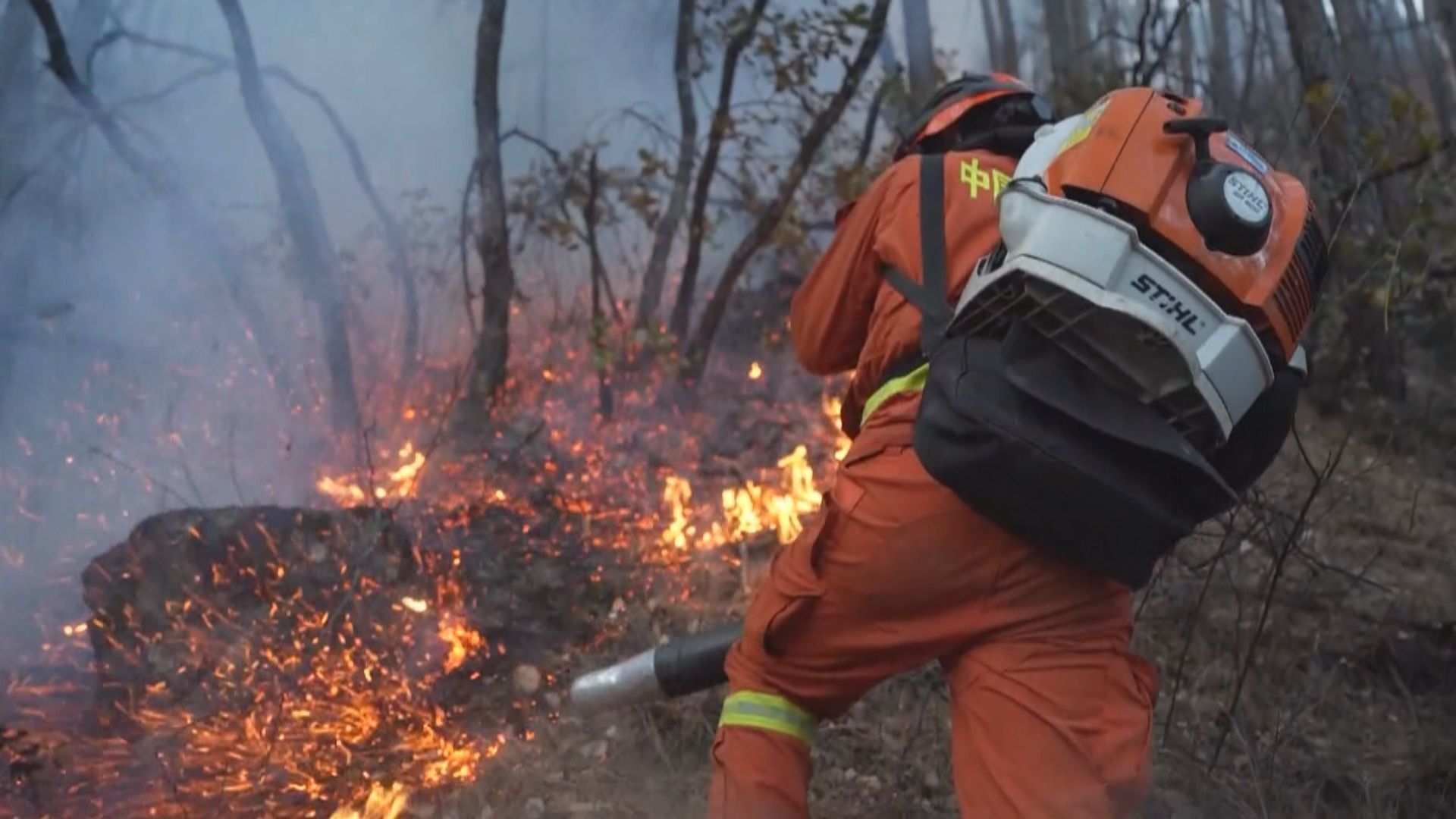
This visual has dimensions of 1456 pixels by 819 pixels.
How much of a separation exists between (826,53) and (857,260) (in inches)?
151

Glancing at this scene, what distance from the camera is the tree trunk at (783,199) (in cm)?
600

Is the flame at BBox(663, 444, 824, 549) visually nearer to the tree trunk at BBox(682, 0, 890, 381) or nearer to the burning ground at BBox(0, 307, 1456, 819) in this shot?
the burning ground at BBox(0, 307, 1456, 819)

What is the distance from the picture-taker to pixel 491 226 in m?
5.90

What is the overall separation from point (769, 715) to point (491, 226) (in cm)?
401

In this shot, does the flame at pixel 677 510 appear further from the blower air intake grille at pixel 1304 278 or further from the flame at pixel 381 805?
the blower air intake grille at pixel 1304 278

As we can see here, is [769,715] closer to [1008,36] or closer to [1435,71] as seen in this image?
[1435,71]

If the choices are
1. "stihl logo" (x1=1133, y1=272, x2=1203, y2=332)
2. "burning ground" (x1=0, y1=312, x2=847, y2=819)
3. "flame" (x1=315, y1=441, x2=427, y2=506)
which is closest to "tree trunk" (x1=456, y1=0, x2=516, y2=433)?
"burning ground" (x1=0, y1=312, x2=847, y2=819)

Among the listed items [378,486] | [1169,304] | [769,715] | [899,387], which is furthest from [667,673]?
[378,486]

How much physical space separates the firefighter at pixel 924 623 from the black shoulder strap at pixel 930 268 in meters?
0.02

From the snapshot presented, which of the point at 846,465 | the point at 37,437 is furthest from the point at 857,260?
the point at 37,437

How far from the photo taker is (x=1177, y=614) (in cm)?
440

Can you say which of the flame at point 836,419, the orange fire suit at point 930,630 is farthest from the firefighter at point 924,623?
the flame at point 836,419

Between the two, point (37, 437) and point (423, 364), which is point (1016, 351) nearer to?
point (37, 437)

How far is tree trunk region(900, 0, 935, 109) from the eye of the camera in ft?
26.9
